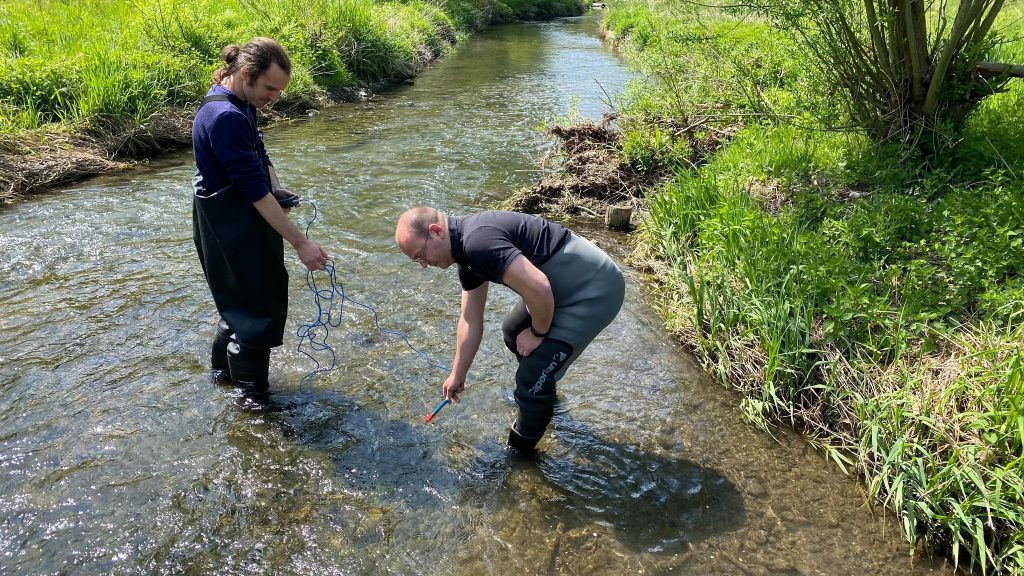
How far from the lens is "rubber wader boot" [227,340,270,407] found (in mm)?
3820

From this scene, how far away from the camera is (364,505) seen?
3.33 meters

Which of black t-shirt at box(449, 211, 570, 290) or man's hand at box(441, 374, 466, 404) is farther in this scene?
man's hand at box(441, 374, 466, 404)

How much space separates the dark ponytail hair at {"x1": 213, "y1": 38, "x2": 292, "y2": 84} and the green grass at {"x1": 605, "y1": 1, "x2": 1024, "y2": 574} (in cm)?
320

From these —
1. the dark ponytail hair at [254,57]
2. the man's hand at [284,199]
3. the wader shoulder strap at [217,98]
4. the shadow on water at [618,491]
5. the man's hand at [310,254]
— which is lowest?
the shadow on water at [618,491]

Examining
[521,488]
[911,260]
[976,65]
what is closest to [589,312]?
[521,488]

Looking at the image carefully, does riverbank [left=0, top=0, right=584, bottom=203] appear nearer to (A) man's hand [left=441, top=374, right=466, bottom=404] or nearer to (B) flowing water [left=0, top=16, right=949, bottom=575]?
(B) flowing water [left=0, top=16, right=949, bottom=575]

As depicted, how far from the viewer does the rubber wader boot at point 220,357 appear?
13.1 ft

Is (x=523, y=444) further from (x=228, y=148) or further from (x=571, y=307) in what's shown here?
(x=228, y=148)

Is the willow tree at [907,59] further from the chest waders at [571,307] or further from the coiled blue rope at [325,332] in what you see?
the coiled blue rope at [325,332]

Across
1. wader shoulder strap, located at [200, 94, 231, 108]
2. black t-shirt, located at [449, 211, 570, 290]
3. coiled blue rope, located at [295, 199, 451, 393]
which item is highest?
wader shoulder strap, located at [200, 94, 231, 108]

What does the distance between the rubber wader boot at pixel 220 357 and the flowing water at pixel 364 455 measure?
0.08m

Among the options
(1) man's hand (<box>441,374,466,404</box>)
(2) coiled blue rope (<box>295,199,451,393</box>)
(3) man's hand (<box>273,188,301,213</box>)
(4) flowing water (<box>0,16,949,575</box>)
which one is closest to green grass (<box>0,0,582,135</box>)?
(4) flowing water (<box>0,16,949,575</box>)

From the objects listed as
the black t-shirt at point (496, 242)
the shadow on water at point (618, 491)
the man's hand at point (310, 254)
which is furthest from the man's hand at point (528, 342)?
the man's hand at point (310, 254)

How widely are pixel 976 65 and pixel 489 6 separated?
85.1 feet
